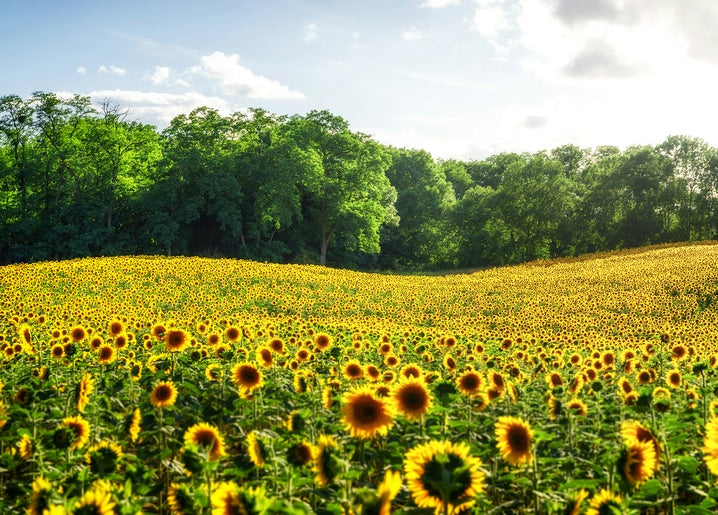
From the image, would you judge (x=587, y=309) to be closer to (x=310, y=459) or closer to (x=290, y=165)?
(x=310, y=459)

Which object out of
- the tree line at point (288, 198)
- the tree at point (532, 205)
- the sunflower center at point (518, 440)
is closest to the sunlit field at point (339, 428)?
the sunflower center at point (518, 440)

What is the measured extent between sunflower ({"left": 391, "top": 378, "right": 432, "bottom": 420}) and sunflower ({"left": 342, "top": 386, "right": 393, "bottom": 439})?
0.24 metres

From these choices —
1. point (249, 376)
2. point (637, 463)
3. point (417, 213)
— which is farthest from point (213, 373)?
point (417, 213)

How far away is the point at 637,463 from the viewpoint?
2789 millimetres

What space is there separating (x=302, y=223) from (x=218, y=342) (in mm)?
37818

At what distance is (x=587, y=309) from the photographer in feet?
61.2

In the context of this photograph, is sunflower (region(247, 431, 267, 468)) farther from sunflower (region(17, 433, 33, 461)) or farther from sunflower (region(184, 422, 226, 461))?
sunflower (region(17, 433, 33, 461))

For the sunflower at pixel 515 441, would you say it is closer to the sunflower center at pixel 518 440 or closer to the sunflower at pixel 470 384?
the sunflower center at pixel 518 440

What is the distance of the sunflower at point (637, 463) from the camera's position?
2770 mm

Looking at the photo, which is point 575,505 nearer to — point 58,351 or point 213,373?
point 213,373

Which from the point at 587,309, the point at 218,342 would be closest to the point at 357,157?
the point at 587,309

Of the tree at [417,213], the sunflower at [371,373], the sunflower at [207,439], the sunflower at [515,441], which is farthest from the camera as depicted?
the tree at [417,213]

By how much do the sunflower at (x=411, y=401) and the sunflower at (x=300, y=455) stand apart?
561 millimetres

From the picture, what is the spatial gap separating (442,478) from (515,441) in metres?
0.94
